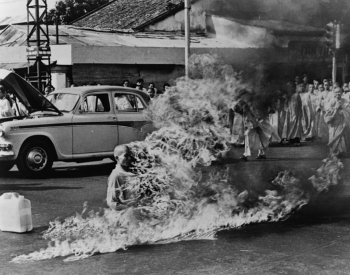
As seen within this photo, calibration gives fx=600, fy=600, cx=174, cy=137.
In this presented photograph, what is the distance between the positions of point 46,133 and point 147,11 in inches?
824

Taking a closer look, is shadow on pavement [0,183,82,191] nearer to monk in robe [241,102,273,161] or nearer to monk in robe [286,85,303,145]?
monk in robe [241,102,273,161]

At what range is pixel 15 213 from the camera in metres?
7.21

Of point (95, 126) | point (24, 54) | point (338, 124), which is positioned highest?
point (24, 54)

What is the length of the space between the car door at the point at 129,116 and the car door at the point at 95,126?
131mm

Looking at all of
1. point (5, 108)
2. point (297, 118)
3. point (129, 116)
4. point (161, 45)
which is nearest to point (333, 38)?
point (129, 116)

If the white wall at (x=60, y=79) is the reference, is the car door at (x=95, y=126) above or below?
below

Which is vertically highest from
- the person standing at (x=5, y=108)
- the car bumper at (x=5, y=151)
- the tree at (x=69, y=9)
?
the tree at (x=69, y=9)

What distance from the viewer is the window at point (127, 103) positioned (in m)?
12.6

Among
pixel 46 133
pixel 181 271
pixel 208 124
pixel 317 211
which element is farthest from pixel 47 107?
pixel 181 271

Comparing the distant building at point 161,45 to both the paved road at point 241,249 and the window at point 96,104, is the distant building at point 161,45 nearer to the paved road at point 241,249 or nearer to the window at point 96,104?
the paved road at point 241,249

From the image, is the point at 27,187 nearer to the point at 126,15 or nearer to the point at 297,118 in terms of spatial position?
the point at 297,118


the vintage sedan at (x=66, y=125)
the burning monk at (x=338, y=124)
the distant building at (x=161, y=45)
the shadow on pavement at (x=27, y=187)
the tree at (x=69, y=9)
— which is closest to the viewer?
the distant building at (x=161, y=45)

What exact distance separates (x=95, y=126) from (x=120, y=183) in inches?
204

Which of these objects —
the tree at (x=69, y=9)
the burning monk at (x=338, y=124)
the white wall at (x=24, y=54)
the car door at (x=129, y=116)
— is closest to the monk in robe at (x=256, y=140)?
the burning monk at (x=338, y=124)
